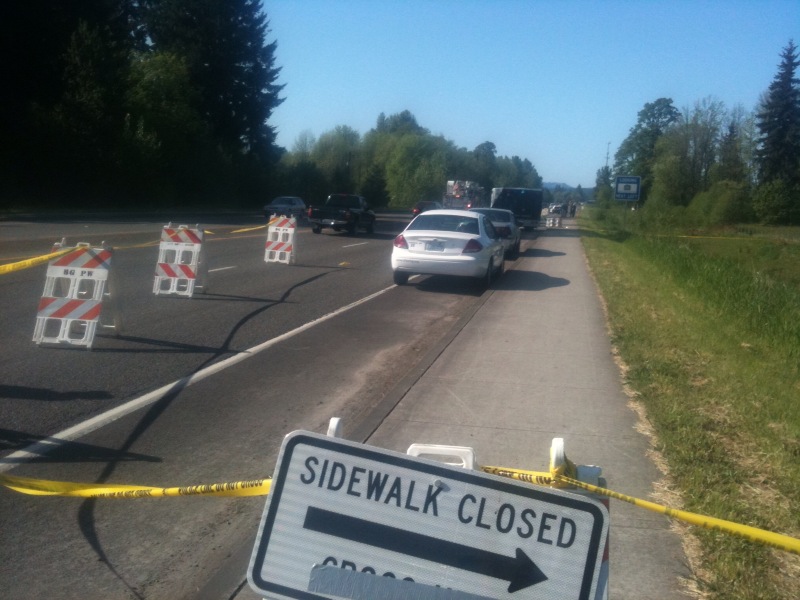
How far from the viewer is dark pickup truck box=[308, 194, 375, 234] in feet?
112

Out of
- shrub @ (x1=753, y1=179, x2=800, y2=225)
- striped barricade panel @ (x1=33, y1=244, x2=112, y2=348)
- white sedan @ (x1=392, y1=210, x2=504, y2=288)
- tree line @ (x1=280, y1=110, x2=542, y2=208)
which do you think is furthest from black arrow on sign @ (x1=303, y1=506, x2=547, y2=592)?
tree line @ (x1=280, y1=110, x2=542, y2=208)

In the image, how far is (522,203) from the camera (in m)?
44.0

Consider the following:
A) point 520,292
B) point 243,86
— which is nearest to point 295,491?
point 520,292

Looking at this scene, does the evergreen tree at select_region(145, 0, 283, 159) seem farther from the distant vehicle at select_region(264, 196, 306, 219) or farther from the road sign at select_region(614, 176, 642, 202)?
the road sign at select_region(614, 176, 642, 202)

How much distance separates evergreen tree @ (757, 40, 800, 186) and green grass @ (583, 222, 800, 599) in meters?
40.7

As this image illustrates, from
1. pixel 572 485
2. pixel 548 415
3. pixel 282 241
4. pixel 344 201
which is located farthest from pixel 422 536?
pixel 344 201

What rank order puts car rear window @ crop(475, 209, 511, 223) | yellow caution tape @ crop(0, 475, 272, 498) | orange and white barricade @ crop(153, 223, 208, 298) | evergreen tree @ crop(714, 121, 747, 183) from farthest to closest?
evergreen tree @ crop(714, 121, 747, 183), car rear window @ crop(475, 209, 511, 223), orange and white barricade @ crop(153, 223, 208, 298), yellow caution tape @ crop(0, 475, 272, 498)

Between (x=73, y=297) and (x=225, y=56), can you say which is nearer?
(x=73, y=297)

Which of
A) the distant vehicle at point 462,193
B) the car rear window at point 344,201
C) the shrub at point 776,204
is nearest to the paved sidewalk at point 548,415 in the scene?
the car rear window at point 344,201

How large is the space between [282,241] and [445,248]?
5595 millimetres

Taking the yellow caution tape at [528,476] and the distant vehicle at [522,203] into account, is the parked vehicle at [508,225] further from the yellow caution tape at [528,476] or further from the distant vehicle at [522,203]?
the yellow caution tape at [528,476]

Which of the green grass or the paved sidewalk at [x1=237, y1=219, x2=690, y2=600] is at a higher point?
the green grass

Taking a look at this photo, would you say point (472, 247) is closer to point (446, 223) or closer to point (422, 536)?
point (446, 223)

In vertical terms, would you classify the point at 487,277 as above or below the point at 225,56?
below
